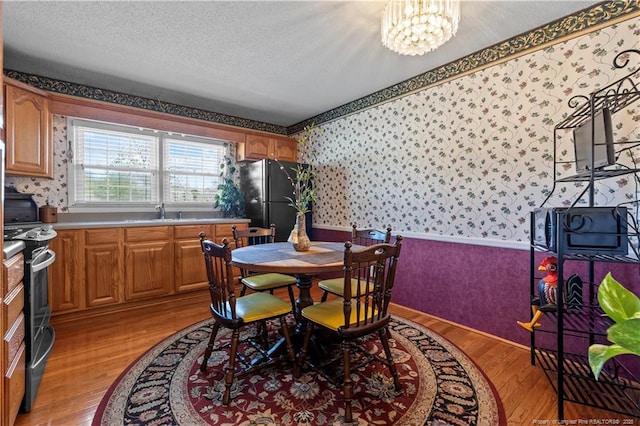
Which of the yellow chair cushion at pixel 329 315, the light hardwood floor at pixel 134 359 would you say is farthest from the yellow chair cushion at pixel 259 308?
the light hardwood floor at pixel 134 359

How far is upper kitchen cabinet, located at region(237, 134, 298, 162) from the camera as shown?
13.6 ft

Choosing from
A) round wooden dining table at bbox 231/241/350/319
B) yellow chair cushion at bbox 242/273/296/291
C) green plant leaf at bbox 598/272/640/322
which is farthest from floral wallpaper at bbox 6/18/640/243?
green plant leaf at bbox 598/272/640/322

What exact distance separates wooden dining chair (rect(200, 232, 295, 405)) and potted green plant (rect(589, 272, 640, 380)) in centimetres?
146

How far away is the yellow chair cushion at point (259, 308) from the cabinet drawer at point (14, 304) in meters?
1.04

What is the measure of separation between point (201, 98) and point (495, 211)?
345 cm

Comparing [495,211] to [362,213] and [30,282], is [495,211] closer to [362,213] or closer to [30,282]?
[362,213]

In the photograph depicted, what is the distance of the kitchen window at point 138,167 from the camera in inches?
127

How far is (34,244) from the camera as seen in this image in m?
1.59

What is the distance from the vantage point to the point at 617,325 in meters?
0.63

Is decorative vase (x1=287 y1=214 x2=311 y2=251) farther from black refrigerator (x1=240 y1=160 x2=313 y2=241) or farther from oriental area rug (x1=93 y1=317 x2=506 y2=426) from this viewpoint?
black refrigerator (x1=240 y1=160 x2=313 y2=241)

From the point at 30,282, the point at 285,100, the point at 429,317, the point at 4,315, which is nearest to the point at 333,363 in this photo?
the point at 429,317

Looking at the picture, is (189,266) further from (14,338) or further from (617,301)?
(617,301)

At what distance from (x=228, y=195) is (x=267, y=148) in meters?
0.92

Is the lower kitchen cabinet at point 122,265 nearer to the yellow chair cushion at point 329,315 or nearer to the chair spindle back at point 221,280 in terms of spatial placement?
the chair spindle back at point 221,280
